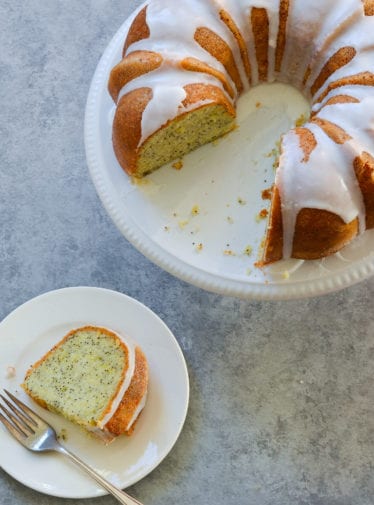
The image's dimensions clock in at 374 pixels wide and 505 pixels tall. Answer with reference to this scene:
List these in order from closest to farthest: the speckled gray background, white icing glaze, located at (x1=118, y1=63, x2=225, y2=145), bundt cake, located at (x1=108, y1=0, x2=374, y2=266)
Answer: bundt cake, located at (x1=108, y1=0, x2=374, y2=266), white icing glaze, located at (x1=118, y1=63, x2=225, y2=145), the speckled gray background

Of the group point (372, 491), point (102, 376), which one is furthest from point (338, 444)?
point (102, 376)

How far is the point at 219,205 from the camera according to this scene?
197 cm

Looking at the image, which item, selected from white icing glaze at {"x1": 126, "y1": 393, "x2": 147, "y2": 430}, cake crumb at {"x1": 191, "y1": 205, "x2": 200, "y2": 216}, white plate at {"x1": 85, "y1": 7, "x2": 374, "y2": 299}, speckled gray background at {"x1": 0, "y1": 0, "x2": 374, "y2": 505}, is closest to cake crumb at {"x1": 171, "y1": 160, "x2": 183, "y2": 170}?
white plate at {"x1": 85, "y1": 7, "x2": 374, "y2": 299}

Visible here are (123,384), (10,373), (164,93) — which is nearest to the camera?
(164,93)

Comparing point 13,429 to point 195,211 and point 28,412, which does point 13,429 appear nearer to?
point 28,412

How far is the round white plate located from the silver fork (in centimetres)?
2

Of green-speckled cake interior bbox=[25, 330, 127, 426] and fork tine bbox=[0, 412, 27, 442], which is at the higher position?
green-speckled cake interior bbox=[25, 330, 127, 426]

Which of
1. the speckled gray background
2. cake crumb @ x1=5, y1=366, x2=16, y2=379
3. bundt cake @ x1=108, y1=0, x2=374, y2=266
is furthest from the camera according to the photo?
cake crumb @ x1=5, y1=366, x2=16, y2=379

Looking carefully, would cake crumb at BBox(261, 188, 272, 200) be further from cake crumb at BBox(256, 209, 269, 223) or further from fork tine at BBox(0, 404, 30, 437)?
fork tine at BBox(0, 404, 30, 437)

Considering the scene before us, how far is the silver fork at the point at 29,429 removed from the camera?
6.66 feet

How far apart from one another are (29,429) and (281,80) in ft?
3.97

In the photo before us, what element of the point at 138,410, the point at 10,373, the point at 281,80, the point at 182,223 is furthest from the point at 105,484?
the point at 281,80

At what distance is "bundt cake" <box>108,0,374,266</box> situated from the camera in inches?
70.0

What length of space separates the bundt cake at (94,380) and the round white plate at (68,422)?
5 cm
